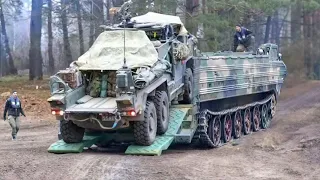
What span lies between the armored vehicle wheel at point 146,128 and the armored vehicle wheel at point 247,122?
6.27 metres

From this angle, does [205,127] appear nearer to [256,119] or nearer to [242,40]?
[256,119]

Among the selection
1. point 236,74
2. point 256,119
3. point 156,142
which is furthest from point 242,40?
point 156,142

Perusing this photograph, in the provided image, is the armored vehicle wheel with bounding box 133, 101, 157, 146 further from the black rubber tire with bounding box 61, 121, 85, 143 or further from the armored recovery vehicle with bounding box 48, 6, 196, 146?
the black rubber tire with bounding box 61, 121, 85, 143

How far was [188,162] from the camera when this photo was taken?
524 inches

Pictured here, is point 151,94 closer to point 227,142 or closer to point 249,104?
point 227,142

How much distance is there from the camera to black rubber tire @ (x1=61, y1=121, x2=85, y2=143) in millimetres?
14484

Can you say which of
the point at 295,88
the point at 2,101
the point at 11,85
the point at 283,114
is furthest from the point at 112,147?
the point at 295,88

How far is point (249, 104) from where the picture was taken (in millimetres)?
20406

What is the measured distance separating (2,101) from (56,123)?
4.88m

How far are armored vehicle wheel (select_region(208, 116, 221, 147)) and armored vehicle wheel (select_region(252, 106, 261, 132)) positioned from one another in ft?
10.3

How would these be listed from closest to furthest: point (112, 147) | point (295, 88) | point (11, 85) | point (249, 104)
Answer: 1. point (112, 147)
2. point (249, 104)
3. point (11, 85)
4. point (295, 88)

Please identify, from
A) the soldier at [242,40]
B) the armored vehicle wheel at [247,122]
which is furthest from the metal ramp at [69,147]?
the soldier at [242,40]

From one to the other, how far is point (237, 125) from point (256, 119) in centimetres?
202

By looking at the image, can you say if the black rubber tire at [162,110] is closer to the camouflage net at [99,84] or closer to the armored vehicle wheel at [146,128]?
the armored vehicle wheel at [146,128]
